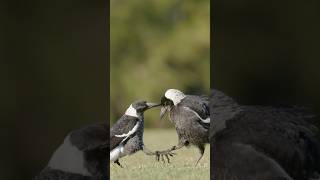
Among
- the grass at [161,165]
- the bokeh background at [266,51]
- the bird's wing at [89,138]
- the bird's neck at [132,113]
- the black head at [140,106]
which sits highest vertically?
the bokeh background at [266,51]

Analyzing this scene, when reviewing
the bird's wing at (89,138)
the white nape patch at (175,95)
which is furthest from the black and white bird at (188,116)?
the bird's wing at (89,138)

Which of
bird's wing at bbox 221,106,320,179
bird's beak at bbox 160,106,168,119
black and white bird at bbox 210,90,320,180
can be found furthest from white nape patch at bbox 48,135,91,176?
bird's wing at bbox 221,106,320,179

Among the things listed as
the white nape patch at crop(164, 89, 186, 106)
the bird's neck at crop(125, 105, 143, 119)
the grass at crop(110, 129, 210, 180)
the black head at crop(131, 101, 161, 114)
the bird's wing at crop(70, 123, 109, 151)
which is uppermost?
the white nape patch at crop(164, 89, 186, 106)

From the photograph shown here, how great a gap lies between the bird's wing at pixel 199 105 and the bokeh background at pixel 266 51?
0.60 ft

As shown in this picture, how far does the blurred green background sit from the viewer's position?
5293 millimetres

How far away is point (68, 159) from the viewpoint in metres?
5.36

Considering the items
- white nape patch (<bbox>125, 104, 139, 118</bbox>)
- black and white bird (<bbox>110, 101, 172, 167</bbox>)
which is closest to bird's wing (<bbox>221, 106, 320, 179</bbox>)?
black and white bird (<bbox>110, 101, 172, 167</bbox>)

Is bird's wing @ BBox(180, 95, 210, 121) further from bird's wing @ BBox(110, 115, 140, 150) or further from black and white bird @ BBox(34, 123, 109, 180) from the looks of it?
black and white bird @ BBox(34, 123, 109, 180)

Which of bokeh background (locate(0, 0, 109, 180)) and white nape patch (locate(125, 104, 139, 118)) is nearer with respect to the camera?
bokeh background (locate(0, 0, 109, 180))

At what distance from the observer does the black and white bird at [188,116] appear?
212 inches

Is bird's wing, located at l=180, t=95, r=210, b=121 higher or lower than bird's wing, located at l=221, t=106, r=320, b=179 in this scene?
higher

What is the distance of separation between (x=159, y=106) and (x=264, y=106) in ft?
2.91

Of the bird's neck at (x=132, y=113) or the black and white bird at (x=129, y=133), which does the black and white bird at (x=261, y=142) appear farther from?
the bird's neck at (x=132, y=113)

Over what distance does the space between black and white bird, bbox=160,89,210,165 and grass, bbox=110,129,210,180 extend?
59 mm
